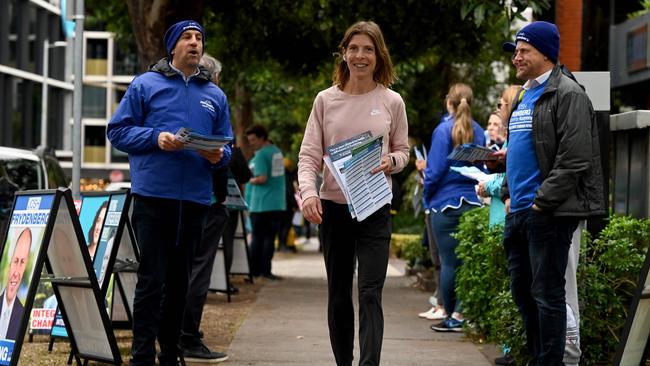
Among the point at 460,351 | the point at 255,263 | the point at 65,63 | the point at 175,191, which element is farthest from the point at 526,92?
the point at 65,63

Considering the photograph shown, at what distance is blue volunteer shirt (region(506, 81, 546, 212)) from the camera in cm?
630

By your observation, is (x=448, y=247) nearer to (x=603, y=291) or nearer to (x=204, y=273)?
(x=204, y=273)

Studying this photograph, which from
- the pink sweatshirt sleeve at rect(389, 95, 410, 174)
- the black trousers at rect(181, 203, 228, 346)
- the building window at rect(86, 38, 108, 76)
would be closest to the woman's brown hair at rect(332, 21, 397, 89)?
the pink sweatshirt sleeve at rect(389, 95, 410, 174)

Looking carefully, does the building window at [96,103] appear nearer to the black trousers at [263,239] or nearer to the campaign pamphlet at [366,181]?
the black trousers at [263,239]

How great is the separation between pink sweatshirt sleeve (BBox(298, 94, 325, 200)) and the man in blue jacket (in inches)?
21.6

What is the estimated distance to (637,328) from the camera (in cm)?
553

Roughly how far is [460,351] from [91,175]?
257ft

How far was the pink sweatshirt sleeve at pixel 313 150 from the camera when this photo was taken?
6.43 metres

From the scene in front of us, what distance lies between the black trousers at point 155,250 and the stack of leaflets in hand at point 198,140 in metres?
0.40

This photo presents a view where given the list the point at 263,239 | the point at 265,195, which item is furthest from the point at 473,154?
the point at 263,239

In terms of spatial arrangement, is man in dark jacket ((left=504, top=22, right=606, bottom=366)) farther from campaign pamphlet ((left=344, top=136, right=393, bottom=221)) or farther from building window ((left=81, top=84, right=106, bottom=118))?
building window ((left=81, top=84, right=106, bottom=118))

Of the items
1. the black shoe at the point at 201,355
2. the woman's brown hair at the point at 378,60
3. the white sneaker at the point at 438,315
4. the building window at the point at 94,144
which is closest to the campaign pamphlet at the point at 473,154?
the woman's brown hair at the point at 378,60

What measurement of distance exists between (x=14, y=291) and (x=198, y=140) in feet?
4.20

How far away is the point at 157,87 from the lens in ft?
22.4
